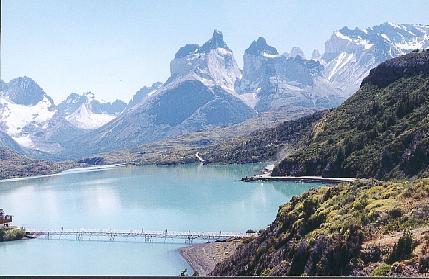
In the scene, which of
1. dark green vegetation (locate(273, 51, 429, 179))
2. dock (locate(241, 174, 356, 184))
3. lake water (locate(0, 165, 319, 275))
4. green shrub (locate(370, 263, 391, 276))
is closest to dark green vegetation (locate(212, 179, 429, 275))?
green shrub (locate(370, 263, 391, 276))

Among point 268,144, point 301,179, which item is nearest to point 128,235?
point 301,179

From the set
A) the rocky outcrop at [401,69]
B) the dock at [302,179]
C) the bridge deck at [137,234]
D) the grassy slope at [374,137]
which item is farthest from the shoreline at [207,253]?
the rocky outcrop at [401,69]

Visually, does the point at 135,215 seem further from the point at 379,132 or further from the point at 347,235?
the point at 347,235

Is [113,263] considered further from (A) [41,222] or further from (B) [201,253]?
(A) [41,222]

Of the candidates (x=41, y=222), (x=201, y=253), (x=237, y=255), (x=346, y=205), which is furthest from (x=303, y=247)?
(x=41, y=222)

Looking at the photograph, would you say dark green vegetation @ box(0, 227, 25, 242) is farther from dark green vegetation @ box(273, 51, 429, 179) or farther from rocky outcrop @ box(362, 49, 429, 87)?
rocky outcrop @ box(362, 49, 429, 87)
